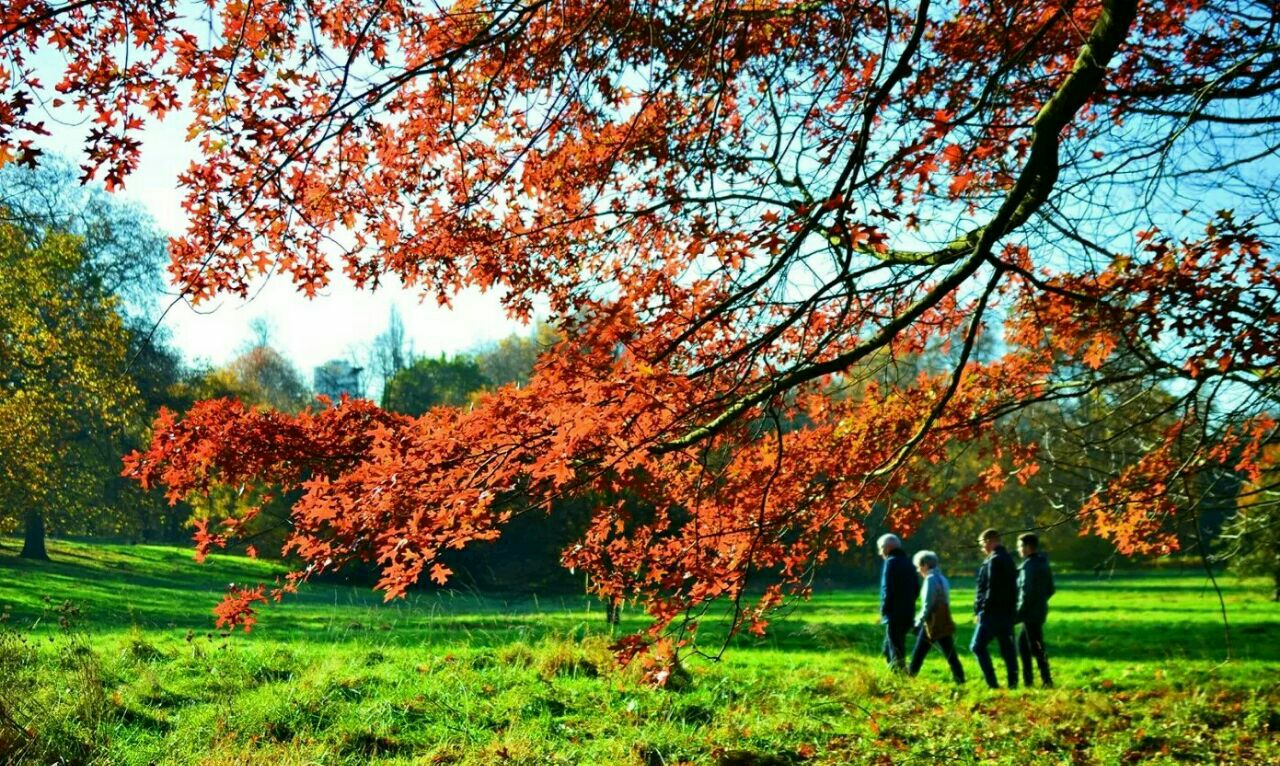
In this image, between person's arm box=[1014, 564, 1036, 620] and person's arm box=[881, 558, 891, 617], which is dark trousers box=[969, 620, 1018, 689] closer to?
person's arm box=[1014, 564, 1036, 620]

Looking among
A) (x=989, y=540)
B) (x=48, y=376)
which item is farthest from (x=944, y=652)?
(x=48, y=376)

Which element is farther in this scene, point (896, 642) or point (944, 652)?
point (896, 642)

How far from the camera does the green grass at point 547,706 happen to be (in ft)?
17.5

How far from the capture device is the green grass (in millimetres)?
5324

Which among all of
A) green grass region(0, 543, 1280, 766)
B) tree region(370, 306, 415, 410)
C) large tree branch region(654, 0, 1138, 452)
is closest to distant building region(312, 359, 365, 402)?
tree region(370, 306, 415, 410)

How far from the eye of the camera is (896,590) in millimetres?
8242

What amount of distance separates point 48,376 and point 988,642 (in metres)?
21.5

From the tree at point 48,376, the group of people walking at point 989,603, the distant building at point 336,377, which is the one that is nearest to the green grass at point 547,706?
the group of people walking at point 989,603

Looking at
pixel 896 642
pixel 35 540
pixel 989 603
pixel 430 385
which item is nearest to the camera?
pixel 989 603

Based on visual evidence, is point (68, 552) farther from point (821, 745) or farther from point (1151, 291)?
point (1151, 291)

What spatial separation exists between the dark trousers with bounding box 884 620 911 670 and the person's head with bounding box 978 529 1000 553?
107 centimetres

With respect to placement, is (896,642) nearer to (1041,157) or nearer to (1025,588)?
(1025,588)

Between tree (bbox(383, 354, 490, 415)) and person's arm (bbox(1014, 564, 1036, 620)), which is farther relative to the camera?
tree (bbox(383, 354, 490, 415))

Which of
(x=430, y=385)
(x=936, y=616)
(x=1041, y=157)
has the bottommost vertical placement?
(x=936, y=616)
